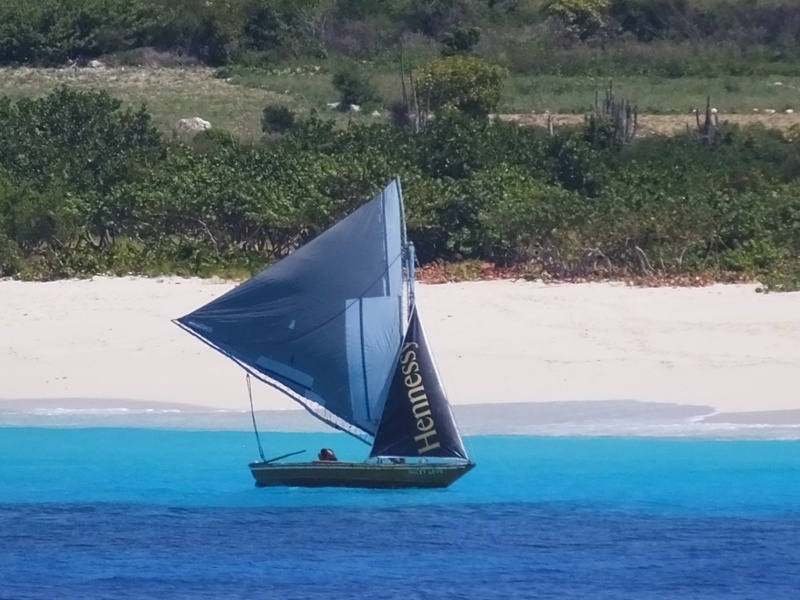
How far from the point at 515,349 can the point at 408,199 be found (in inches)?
214

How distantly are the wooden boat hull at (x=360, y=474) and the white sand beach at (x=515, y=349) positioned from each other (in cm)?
239

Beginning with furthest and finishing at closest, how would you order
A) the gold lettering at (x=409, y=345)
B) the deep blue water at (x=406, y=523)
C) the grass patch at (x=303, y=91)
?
the grass patch at (x=303, y=91) → the gold lettering at (x=409, y=345) → the deep blue water at (x=406, y=523)

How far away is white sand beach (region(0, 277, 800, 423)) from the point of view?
47.4ft

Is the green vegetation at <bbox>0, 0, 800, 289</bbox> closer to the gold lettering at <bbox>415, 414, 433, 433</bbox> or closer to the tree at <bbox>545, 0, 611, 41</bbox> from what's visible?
the tree at <bbox>545, 0, 611, 41</bbox>

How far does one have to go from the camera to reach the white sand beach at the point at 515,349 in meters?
14.4

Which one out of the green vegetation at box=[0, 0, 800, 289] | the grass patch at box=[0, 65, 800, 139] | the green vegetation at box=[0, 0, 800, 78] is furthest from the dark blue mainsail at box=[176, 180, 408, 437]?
the green vegetation at box=[0, 0, 800, 78]

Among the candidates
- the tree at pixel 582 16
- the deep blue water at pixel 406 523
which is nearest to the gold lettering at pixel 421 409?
the deep blue water at pixel 406 523

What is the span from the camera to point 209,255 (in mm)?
19484

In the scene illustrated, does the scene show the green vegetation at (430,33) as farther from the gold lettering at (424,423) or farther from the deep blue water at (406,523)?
the gold lettering at (424,423)

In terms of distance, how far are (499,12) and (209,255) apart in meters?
31.0

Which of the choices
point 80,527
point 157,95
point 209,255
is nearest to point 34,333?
point 209,255

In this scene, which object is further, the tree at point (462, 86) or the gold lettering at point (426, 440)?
the tree at point (462, 86)

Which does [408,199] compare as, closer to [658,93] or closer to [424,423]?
[424,423]

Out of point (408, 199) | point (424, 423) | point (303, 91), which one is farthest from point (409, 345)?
point (303, 91)
